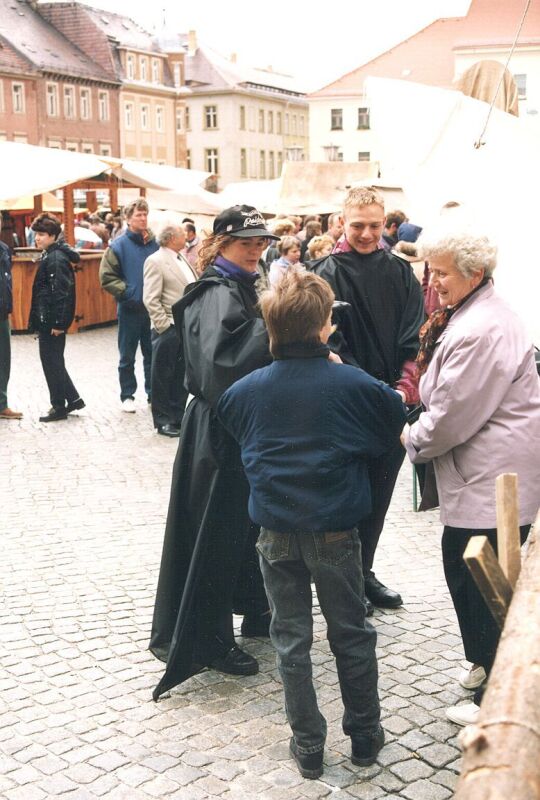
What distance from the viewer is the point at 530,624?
219 centimetres

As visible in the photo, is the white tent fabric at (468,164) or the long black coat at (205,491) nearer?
the long black coat at (205,491)

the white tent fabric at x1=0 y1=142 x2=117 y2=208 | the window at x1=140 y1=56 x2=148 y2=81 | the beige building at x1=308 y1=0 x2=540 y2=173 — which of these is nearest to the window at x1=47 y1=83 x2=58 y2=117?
the window at x1=140 y1=56 x2=148 y2=81

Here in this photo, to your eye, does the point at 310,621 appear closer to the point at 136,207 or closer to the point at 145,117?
the point at 136,207

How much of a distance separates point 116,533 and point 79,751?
116 inches

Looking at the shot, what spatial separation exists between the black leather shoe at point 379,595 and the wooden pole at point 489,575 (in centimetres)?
289

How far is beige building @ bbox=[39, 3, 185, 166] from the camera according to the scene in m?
73.6

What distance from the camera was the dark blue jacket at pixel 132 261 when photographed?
36.9 feet

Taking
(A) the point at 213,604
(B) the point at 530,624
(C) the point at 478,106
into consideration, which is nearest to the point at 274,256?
(C) the point at 478,106

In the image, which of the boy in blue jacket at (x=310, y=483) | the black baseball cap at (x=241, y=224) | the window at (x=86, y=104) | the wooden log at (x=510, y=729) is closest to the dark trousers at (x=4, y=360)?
the black baseball cap at (x=241, y=224)

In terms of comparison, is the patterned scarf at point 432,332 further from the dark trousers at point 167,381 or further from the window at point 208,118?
the window at point 208,118

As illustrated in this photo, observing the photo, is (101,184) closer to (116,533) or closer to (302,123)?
(116,533)

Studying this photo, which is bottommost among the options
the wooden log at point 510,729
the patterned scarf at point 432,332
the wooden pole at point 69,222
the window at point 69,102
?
the wooden log at point 510,729

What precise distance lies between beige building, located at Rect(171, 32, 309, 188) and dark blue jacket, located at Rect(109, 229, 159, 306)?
262 ft

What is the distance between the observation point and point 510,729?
6.02 ft
